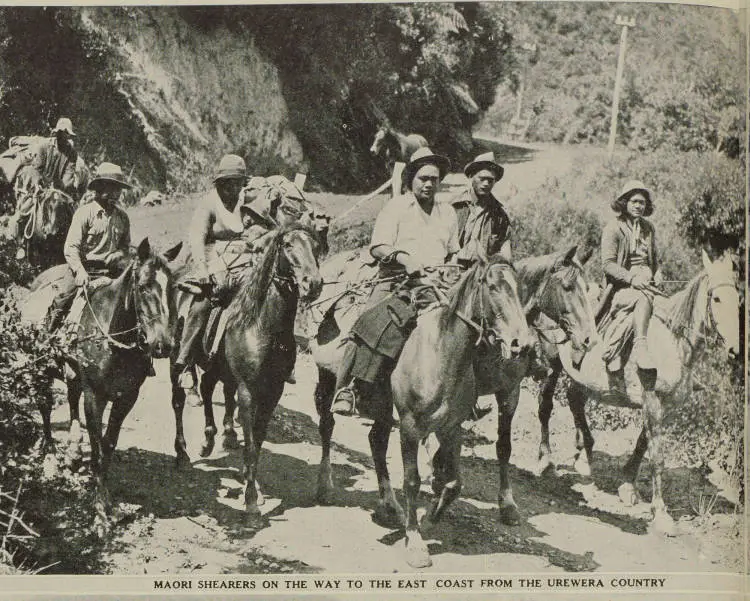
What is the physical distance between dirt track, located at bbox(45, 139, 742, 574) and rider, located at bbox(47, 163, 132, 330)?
A: 79 centimetres

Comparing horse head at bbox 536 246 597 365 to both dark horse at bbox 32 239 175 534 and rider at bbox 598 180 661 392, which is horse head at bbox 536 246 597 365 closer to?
rider at bbox 598 180 661 392

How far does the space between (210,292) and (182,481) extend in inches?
78.9

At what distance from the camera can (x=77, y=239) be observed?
1035 centimetres

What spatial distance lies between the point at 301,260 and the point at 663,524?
470cm

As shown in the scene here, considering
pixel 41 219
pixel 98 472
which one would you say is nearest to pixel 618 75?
pixel 41 219

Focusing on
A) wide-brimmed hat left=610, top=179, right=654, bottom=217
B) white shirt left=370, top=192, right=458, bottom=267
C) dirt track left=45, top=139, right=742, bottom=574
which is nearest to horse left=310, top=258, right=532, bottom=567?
dirt track left=45, top=139, right=742, bottom=574

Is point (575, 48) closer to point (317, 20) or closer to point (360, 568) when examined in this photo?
point (317, 20)

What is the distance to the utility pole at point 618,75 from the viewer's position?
11.0 metres

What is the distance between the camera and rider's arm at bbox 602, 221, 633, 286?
10828 mm

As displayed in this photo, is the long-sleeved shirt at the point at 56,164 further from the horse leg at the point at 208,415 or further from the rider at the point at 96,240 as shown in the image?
the horse leg at the point at 208,415

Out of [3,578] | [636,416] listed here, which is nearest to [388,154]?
[636,416]

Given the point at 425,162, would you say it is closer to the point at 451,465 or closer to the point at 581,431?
the point at 451,465

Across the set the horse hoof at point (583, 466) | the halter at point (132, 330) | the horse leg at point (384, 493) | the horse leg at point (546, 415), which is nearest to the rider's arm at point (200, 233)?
the halter at point (132, 330)

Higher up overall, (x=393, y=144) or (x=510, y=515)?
(x=393, y=144)
